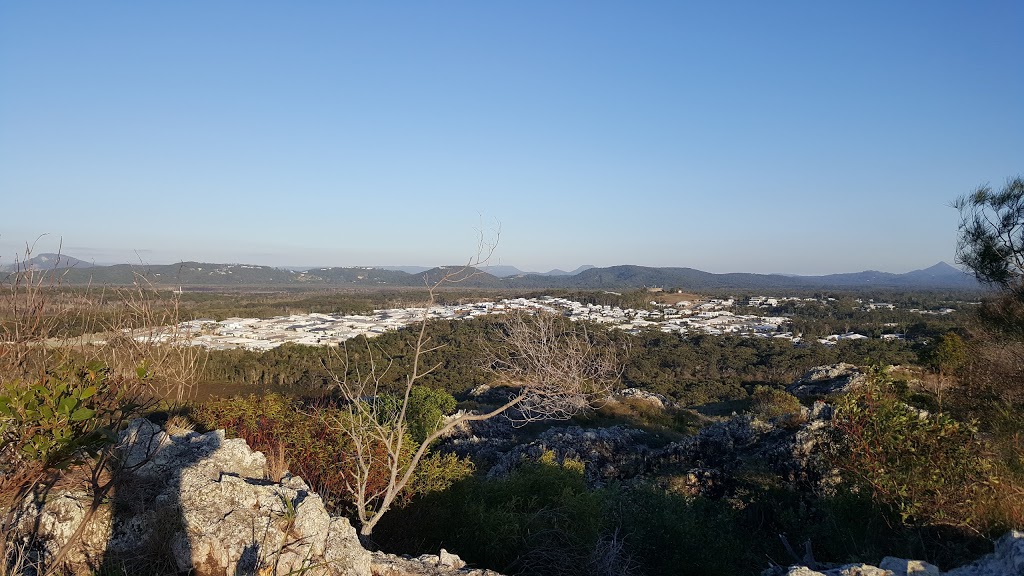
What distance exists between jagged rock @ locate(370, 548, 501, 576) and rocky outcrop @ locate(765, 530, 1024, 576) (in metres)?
2.91

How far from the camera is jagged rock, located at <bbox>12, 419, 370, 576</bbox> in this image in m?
4.16

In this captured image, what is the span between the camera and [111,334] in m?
4.41

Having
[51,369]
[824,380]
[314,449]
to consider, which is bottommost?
[824,380]

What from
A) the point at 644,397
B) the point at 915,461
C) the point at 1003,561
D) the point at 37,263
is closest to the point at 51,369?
the point at 37,263

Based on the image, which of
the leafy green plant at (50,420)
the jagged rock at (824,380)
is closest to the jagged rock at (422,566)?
the leafy green plant at (50,420)

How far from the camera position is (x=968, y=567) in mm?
4938

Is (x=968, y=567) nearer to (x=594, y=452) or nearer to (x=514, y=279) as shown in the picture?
(x=594, y=452)

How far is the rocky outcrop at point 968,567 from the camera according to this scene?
443 centimetres

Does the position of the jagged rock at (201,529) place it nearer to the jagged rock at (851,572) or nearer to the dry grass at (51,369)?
the dry grass at (51,369)

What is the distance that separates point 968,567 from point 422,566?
5.00 metres

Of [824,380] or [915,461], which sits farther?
[824,380]

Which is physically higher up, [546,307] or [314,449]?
[546,307]

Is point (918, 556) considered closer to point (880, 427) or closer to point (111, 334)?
point (880, 427)

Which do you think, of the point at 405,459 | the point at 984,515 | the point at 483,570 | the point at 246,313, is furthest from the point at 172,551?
the point at 246,313
